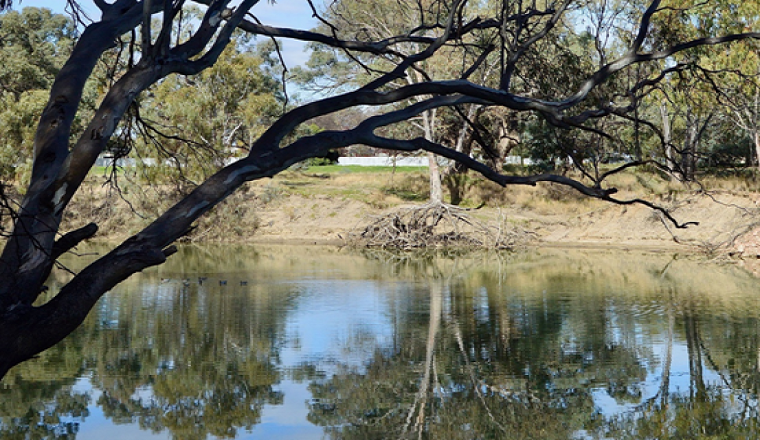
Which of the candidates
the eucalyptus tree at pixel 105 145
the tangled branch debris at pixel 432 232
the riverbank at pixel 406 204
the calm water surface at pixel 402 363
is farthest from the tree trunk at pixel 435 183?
the eucalyptus tree at pixel 105 145

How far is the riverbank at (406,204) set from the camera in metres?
22.7

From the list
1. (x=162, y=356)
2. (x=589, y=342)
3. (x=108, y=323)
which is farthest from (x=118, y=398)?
(x=589, y=342)

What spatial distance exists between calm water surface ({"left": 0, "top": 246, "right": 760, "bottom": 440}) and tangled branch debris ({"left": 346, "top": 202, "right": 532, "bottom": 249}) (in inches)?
263

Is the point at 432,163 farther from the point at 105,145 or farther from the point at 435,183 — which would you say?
the point at 105,145

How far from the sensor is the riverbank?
22.7 m

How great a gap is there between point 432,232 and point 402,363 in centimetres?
1384

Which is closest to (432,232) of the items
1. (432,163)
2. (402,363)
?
(432,163)

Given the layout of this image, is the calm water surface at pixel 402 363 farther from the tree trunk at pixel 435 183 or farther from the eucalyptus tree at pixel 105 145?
the tree trunk at pixel 435 183

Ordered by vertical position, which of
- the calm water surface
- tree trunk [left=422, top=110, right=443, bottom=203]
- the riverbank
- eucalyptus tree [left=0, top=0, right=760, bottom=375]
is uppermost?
tree trunk [left=422, top=110, right=443, bottom=203]

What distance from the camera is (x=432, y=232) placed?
22547mm

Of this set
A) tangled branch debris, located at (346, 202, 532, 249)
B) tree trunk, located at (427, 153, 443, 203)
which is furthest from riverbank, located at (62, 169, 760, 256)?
tree trunk, located at (427, 153, 443, 203)

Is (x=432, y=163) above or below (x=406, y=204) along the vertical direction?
above

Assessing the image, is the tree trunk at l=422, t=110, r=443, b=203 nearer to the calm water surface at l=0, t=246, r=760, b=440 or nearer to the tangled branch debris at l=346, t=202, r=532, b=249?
the tangled branch debris at l=346, t=202, r=532, b=249

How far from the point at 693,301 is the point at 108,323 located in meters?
7.56
